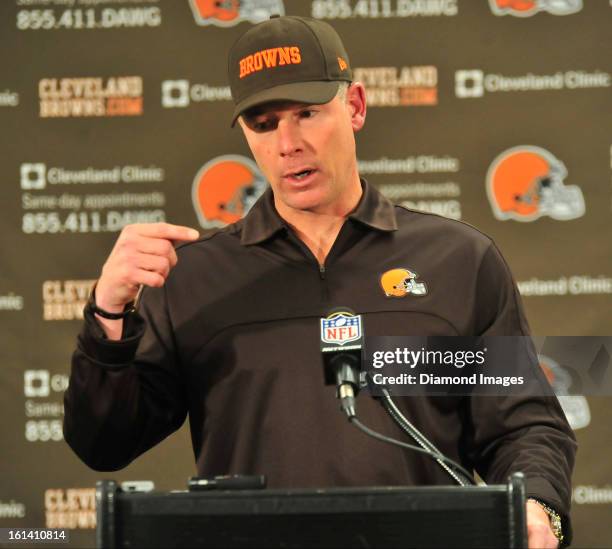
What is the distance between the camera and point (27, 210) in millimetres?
3361

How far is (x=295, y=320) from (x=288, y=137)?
0.34 metres

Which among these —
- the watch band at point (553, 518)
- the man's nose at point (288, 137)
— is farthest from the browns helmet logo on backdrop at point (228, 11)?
the watch band at point (553, 518)

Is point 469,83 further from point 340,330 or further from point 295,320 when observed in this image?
point 340,330

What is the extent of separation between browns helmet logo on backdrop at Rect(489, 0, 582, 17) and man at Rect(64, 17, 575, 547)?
136 centimetres

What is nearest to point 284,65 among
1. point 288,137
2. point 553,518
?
point 288,137

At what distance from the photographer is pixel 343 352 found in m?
1.51

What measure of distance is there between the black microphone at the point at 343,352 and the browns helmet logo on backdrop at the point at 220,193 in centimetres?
183

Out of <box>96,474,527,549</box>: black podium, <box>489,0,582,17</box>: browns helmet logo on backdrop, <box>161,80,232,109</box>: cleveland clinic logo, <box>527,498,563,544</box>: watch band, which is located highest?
Result: <box>489,0,582,17</box>: browns helmet logo on backdrop

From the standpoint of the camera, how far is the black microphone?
4.86 feet

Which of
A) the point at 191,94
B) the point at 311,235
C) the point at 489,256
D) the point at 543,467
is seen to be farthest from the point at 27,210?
the point at 543,467

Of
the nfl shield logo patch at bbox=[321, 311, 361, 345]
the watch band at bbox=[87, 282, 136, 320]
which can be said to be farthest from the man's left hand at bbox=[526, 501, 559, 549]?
the watch band at bbox=[87, 282, 136, 320]

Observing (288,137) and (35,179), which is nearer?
(288,137)

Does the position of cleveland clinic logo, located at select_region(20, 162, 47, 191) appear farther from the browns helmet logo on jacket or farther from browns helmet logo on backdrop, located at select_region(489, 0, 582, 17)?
the browns helmet logo on jacket

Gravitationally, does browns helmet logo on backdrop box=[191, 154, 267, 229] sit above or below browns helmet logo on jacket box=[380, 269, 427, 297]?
above
